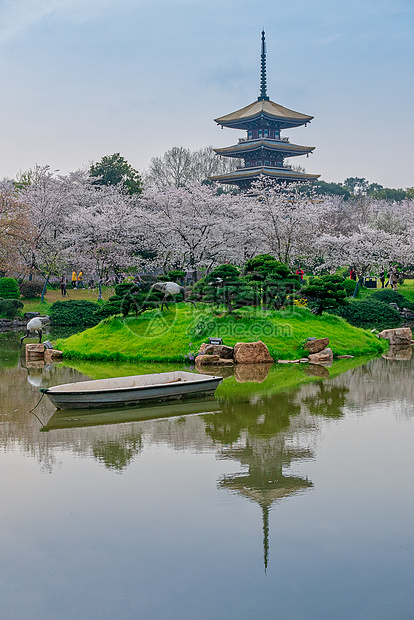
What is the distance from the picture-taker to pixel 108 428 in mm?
11352

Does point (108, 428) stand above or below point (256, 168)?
below

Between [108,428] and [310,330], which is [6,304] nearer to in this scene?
[310,330]

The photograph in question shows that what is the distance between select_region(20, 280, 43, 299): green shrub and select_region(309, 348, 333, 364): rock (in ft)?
72.1

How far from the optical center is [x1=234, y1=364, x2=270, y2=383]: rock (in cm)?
1636

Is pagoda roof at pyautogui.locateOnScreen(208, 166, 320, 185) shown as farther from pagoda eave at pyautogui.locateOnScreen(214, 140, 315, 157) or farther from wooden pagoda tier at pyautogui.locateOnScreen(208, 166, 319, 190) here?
pagoda eave at pyautogui.locateOnScreen(214, 140, 315, 157)

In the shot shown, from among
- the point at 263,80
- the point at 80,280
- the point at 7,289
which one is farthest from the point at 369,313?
the point at 263,80

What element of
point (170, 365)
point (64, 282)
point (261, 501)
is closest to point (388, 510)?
point (261, 501)

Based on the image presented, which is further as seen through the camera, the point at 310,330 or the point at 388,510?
the point at 310,330

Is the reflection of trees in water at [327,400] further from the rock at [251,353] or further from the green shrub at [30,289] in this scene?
the green shrub at [30,289]

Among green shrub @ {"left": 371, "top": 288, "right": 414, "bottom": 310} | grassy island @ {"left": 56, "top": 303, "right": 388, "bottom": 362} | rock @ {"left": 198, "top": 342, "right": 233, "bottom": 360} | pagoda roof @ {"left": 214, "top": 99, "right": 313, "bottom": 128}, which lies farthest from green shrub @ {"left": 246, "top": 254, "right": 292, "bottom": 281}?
pagoda roof @ {"left": 214, "top": 99, "right": 313, "bottom": 128}

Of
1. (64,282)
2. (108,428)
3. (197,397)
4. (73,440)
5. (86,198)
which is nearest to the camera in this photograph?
(73,440)

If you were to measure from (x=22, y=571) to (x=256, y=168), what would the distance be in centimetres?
4800

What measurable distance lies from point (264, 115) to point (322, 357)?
3679 cm

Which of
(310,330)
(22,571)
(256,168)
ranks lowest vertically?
(22,571)
